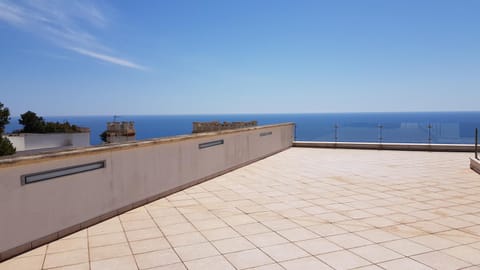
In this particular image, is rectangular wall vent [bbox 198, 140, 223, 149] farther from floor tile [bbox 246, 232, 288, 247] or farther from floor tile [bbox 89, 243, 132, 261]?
floor tile [bbox 89, 243, 132, 261]

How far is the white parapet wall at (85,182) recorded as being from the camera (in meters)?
3.32

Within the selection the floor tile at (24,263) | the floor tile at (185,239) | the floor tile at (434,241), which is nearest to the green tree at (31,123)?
the floor tile at (24,263)

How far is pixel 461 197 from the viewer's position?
216 inches

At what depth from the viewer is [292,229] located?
4.00 meters

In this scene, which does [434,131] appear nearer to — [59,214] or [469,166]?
[469,166]

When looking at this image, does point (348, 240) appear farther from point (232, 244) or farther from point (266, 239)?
point (232, 244)

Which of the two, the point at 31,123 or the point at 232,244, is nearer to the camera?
the point at 232,244

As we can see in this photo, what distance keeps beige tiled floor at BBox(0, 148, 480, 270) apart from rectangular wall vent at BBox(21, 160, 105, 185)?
31.2 inches

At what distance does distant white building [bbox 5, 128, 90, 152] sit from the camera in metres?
32.3

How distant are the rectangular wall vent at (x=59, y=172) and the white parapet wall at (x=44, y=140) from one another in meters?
28.7

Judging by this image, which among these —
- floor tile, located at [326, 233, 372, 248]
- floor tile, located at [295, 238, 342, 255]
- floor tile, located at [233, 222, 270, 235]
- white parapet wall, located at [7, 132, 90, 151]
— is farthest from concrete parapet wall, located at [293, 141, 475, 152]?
white parapet wall, located at [7, 132, 90, 151]

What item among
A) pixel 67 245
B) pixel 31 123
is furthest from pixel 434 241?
pixel 31 123

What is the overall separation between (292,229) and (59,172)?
3.03 metres

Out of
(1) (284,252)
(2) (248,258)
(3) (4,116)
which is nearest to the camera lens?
(2) (248,258)
